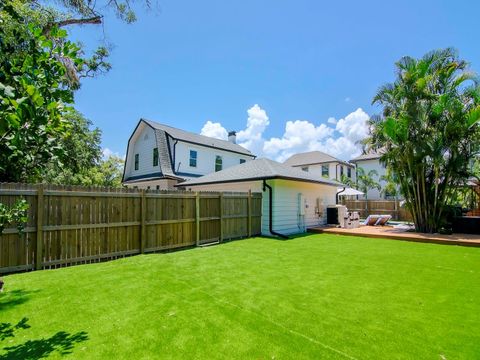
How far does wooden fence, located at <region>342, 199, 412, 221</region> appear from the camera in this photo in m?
20.7

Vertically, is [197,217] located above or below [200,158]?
below

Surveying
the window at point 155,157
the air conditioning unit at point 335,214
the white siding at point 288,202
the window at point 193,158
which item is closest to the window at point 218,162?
the window at point 193,158

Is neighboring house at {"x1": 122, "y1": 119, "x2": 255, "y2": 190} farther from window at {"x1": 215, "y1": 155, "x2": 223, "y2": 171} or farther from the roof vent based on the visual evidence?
the roof vent

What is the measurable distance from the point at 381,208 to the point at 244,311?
21.1 meters

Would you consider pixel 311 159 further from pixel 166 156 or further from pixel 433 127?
pixel 433 127

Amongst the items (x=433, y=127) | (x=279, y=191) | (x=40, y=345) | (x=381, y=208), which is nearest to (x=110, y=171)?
(x=279, y=191)

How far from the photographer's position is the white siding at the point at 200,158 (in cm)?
1838

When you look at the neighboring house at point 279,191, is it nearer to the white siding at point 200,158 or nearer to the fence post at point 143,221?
the white siding at point 200,158

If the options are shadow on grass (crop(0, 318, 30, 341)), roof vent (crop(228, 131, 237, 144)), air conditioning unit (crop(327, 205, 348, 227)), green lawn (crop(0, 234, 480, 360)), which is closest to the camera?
green lawn (crop(0, 234, 480, 360))

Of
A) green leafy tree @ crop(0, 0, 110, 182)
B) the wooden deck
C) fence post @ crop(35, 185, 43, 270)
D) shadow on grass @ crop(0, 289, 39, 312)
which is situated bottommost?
the wooden deck

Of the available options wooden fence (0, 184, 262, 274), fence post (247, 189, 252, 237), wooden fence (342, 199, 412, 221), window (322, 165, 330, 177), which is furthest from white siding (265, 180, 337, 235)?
window (322, 165, 330, 177)

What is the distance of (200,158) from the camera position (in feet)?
64.7

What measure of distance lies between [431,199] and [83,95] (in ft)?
56.4

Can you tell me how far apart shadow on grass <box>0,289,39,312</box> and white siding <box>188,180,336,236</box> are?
9.16 metres
